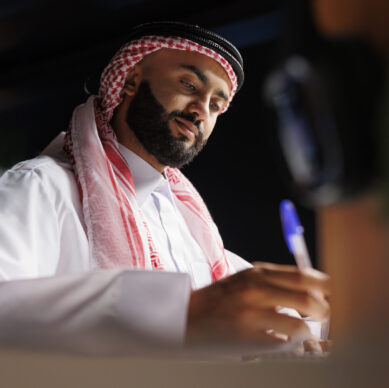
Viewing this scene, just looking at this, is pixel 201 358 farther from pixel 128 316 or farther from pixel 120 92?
pixel 120 92

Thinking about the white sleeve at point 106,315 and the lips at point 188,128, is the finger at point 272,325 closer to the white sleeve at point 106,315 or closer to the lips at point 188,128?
the white sleeve at point 106,315

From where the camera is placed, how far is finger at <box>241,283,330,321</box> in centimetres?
47

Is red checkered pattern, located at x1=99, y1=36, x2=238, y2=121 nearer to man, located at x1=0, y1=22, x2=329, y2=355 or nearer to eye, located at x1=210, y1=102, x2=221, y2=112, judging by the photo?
man, located at x1=0, y1=22, x2=329, y2=355

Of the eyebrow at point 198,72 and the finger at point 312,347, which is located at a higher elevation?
the eyebrow at point 198,72

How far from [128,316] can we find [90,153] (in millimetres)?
985

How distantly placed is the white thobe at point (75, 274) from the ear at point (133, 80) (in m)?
0.25

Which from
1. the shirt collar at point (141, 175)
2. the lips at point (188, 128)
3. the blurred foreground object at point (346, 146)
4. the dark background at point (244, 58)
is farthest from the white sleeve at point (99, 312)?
the dark background at point (244, 58)

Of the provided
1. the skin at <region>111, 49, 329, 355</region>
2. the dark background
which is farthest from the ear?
the skin at <region>111, 49, 329, 355</region>

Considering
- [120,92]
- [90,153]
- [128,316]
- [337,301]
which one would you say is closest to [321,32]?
[337,301]

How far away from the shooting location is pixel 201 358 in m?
0.43

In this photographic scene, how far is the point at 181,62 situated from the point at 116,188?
22.4 inches

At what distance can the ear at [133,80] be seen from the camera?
1781 mm

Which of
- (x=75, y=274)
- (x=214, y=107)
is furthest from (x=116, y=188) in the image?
(x=75, y=274)

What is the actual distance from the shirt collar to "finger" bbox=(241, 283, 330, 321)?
1.14 m
